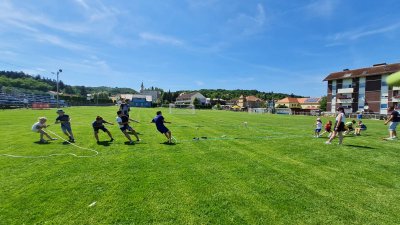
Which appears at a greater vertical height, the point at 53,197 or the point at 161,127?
the point at 161,127

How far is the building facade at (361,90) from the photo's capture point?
2650 inches

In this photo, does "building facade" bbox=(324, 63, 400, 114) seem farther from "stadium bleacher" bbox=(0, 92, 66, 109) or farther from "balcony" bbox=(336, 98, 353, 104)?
"stadium bleacher" bbox=(0, 92, 66, 109)

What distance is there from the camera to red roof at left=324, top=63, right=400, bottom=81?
219 feet

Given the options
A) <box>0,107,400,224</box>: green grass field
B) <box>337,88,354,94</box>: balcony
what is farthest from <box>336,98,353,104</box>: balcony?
<box>0,107,400,224</box>: green grass field

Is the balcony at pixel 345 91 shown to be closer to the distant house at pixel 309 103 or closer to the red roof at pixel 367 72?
the red roof at pixel 367 72

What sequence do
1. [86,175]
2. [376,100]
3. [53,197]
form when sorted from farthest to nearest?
[376,100] → [86,175] → [53,197]

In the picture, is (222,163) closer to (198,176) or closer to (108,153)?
(198,176)

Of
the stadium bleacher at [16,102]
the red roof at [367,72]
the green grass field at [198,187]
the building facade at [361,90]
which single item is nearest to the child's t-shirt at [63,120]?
the green grass field at [198,187]

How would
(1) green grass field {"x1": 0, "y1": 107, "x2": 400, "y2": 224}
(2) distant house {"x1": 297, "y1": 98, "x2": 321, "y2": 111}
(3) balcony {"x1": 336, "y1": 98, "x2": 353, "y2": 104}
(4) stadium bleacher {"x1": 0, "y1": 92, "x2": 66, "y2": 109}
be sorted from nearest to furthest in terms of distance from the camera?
(1) green grass field {"x1": 0, "y1": 107, "x2": 400, "y2": 224}, (4) stadium bleacher {"x1": 0, "y1": 92, "x2": 66, "y2": 109}, (3) balcony {"x1": 336, "y1": 98, "x2": 353, "y2": 104}, (2) distant house {"x1": 297, "y1": 98, "x2": 321, "y2": 111}

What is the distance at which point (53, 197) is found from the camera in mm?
5887

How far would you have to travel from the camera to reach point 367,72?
72375 millimetres

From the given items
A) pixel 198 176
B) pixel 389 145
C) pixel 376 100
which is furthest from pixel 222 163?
pixel 376 100

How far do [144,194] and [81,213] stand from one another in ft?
4.68

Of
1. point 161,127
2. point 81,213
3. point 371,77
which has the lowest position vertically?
point 81,213
